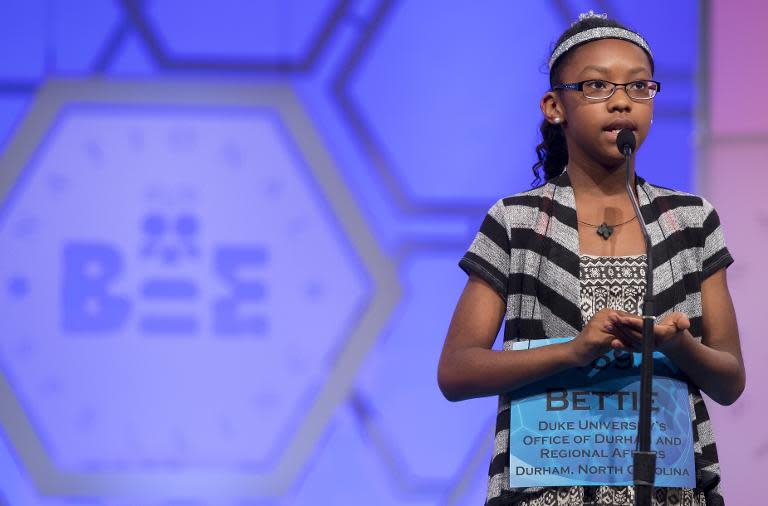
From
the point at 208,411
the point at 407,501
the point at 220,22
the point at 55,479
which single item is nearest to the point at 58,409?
the point at 55,479

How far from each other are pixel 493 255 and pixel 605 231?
152 millimetres

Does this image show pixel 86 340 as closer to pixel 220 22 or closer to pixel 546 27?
pixel 220 22

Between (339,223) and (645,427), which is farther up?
(339,223)

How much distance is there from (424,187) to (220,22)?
0.70 meters

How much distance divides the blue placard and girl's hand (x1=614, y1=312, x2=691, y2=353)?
121 mm

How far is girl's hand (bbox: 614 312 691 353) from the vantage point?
114 cm

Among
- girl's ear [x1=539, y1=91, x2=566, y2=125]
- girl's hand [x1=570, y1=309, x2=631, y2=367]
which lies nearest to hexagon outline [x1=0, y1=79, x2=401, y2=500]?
girl's ear [x1=539, y1=91, x2=566, y2=125]

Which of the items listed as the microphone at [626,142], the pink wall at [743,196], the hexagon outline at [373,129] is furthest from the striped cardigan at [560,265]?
Answer: the pink wall at [743,196]

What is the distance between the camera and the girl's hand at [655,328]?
1.14 metres

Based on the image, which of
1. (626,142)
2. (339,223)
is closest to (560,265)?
(626,142)

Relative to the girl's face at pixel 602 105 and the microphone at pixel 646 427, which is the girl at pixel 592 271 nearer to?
the girl's face at pixel 602 105

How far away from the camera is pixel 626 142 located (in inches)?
51.4

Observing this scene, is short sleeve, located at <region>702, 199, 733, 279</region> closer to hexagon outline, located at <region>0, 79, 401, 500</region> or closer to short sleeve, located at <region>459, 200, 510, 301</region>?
short sleeve, located at <region>459, 200, 510, 301</region>

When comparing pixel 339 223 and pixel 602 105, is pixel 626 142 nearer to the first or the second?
pixel 602 105
